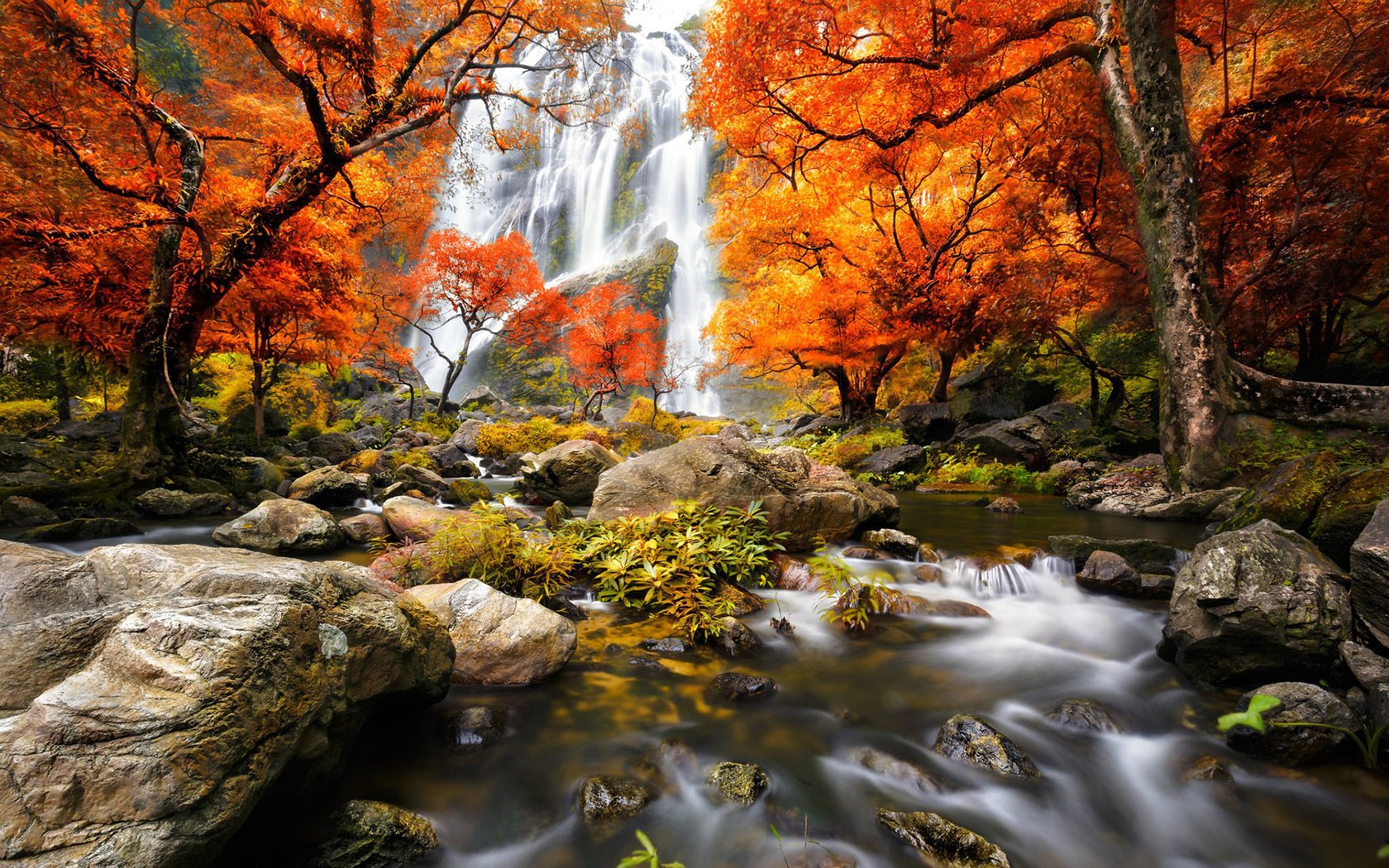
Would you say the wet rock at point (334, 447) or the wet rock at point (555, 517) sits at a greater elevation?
the wet rock at point (334, 447)

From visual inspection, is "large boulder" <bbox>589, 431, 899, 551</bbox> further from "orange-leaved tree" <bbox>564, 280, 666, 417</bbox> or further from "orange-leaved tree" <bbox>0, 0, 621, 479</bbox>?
"orange-leaved tree" <bbox>564, 280, 666, 417</bbox>

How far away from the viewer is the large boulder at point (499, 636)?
3.67 meters

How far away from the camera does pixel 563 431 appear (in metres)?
17.9

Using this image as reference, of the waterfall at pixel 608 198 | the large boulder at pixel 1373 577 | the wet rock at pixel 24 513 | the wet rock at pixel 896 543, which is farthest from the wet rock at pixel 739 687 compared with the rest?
the waterfall at pixel 608 198

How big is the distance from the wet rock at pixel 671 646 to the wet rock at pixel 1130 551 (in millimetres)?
4345

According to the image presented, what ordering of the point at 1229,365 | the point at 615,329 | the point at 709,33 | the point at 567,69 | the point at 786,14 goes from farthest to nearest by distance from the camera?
the point at 615,329, the point at 567,69, the point at 709,33, the point at 786,14, the point at 1229,365

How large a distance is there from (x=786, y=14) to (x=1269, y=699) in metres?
10.3

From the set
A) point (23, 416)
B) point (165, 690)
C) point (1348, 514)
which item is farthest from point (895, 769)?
point (23, 416)

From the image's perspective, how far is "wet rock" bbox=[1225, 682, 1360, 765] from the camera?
277 cm

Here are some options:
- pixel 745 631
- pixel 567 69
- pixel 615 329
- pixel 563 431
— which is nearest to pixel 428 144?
pixel 567 69

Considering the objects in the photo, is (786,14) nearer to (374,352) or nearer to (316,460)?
(316,460)

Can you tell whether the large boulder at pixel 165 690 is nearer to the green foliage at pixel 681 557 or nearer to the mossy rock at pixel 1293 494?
the green foliage at pixel 681 557

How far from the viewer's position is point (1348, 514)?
4.01 metres

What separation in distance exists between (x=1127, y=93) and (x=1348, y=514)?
21.4 ft
